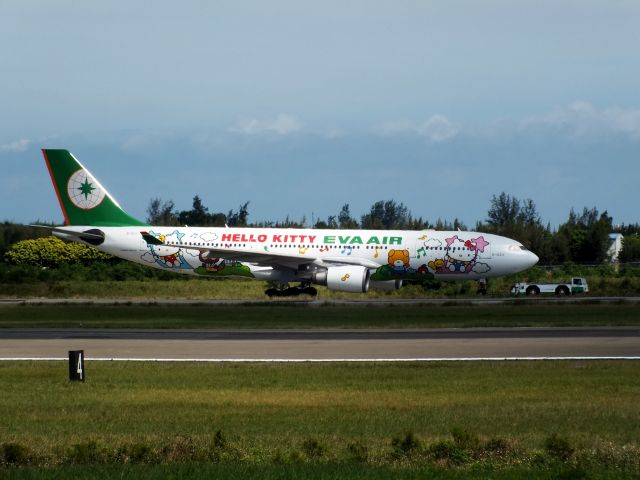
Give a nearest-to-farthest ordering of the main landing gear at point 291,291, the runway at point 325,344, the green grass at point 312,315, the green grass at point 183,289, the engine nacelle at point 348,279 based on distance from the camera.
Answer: the runway at point 325,344, the green grass at point 312,315, the engine nacelle at point 348,279, the main landing gear at point 291,291, the green grass at point 183,289

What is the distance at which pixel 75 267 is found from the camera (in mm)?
67125

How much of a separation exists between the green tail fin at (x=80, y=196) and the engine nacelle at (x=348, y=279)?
12225 mm

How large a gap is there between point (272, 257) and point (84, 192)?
11441mm

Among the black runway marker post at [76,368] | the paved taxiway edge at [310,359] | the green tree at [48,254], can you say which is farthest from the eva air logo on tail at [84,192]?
the black runway marker post at [76,368]

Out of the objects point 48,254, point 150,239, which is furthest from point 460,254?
point 48,254

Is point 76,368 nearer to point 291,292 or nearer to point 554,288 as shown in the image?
point 291,292

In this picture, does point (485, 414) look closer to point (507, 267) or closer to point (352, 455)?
point (352, 455)

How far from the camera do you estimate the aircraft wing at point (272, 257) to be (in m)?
52.5

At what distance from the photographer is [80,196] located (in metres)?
57.2

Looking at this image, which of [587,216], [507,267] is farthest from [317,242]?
[587,216]

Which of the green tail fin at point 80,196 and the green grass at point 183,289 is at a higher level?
the green tail fin at point 80,196

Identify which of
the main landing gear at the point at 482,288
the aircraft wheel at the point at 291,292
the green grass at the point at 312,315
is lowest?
the green grass at the point at 312,315

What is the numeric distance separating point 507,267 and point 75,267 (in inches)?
1082

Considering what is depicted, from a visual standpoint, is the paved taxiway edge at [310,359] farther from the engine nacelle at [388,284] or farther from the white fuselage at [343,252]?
the engine nacelle at [388,284]
